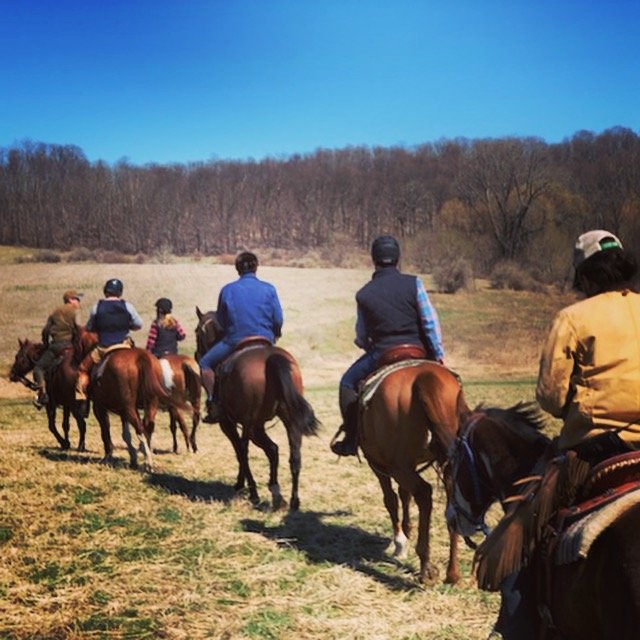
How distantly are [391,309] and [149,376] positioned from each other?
5041 millimetres

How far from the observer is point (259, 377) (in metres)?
7.82

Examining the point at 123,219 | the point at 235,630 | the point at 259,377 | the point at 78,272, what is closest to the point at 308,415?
the point at 259,377

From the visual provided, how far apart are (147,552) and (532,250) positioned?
24328mm

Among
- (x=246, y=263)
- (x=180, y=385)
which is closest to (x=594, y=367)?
(x=246, y=263)

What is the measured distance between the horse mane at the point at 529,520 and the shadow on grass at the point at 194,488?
5.67 meters

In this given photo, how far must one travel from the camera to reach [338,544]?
22.1 ft

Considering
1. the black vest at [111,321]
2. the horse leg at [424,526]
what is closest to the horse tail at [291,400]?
the horse leg at [424,526]

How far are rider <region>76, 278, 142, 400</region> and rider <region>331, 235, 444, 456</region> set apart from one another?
542 cm

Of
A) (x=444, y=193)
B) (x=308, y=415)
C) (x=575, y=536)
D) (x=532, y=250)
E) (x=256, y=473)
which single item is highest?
(x=444, y=193)

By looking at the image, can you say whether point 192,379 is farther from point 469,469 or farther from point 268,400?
point 469,469

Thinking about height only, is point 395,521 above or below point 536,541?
below

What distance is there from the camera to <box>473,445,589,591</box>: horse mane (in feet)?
9.64

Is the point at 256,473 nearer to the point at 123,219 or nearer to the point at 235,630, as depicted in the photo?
the point at 235,630

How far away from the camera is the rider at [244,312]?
8258mm
